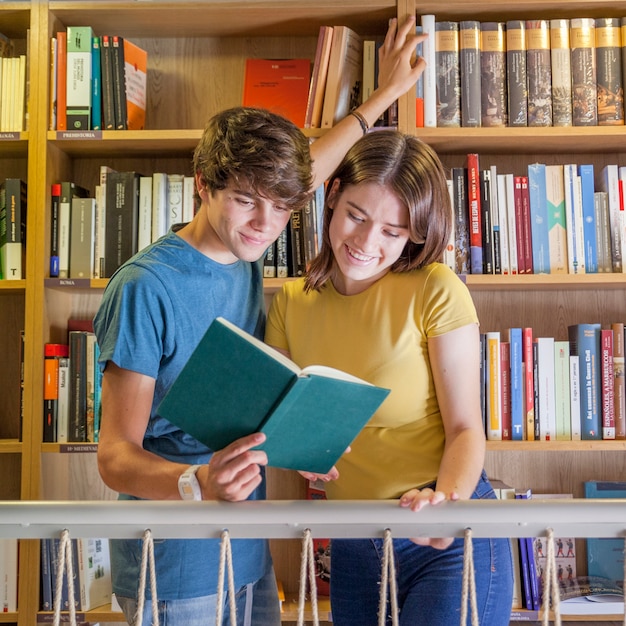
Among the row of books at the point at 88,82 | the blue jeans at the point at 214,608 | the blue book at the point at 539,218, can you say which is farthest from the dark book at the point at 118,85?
the blue jeans at the point at 214,608

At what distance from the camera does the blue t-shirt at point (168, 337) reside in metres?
1.20

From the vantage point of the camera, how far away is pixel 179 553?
1260 millimetres

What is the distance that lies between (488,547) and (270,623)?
48 centimetres

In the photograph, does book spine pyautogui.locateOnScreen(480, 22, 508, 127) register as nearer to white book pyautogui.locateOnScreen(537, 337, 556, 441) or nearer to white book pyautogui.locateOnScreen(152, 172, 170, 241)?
white book pyautogui.locateOnScreen(537, 337, 556, 441)

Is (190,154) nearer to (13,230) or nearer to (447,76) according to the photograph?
(13,230)

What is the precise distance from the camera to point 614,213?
222cm

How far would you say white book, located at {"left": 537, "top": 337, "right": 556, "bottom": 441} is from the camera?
2.21 metres

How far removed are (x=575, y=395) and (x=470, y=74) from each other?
3.11ft

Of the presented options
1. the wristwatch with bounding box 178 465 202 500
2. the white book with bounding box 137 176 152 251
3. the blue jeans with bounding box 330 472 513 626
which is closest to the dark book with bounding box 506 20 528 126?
the white book with bounding box 137 176 152 251

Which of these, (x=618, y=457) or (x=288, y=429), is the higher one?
(x=288, y=429)

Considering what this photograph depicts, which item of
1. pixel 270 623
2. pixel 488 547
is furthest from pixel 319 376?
pixel 270 623

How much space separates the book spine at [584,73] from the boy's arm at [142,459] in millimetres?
1567

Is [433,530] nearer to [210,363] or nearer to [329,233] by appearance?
[210,363]

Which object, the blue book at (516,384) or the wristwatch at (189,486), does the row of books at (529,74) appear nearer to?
the blue book at (516,384)
